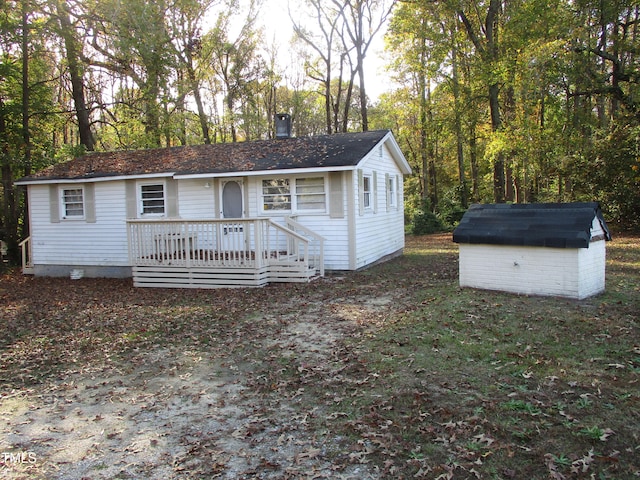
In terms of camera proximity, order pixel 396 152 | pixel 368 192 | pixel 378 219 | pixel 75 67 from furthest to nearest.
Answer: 1. pixel 75 67
2. pixel 396 152
3. pixel 378 219
4. pixel 368 192

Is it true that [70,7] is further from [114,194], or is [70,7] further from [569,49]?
[569,49]

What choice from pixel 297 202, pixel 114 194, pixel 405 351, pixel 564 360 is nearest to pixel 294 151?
pixel 297 202

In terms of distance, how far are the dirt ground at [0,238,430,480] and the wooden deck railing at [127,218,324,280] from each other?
2.17 meters

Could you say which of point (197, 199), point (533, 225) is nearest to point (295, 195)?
point (197, 199)

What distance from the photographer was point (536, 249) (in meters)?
8.26

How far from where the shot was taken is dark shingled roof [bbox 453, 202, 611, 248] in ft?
25.9

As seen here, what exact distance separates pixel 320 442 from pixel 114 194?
41.5 feet

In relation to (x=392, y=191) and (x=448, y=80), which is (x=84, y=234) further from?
(x=448, y=80)

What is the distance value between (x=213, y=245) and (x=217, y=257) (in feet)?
1.16

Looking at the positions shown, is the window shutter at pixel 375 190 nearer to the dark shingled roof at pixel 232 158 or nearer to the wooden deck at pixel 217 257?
the dark shingled roof at pixel 232 158

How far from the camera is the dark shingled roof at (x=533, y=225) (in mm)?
7895

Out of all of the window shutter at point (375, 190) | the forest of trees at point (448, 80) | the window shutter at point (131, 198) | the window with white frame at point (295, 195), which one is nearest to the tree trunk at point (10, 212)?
the forest of trees at point (448, 80)

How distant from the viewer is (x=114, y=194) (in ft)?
47.9

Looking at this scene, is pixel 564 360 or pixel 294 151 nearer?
pixel 564 360
